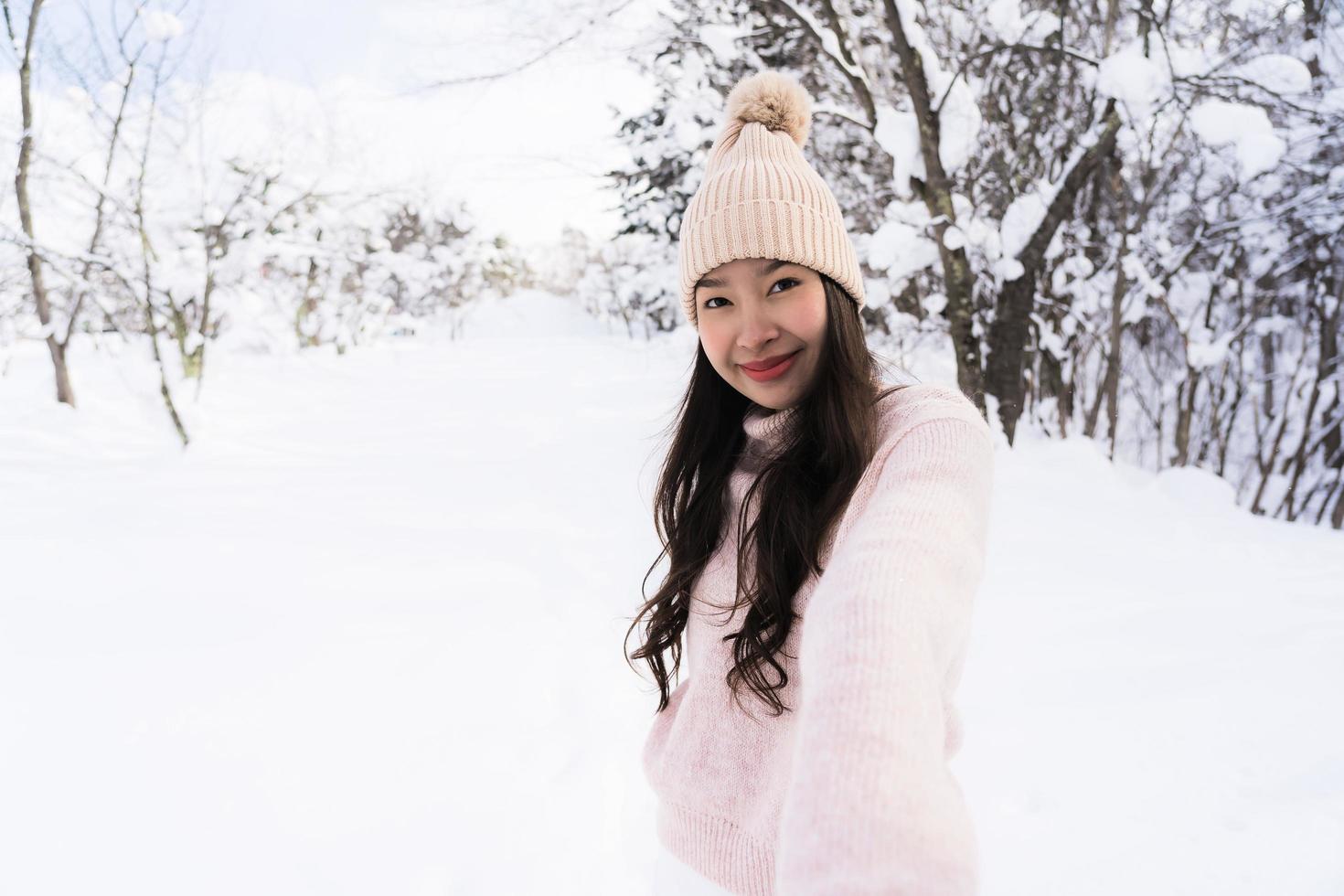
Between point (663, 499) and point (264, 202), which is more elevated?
point (264, 202)

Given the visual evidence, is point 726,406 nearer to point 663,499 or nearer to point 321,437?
point 663,499

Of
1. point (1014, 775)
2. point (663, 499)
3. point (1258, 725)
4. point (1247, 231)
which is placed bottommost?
point (1014, 775)

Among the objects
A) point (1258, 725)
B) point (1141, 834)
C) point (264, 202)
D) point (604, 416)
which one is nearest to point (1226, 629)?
point (1258, 725)

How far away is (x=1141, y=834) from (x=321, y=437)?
8.62 metres

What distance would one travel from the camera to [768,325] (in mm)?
923

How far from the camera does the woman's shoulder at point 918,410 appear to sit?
2.48ft

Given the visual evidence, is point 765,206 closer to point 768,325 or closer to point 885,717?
point 768,325

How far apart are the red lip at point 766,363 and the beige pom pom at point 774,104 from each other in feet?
1.38

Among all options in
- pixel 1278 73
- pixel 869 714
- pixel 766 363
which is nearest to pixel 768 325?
pixel 766 363

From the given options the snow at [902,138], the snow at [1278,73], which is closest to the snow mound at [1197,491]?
the snow at [1278,73]

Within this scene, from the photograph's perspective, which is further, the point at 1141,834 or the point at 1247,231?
the point at 1247,231

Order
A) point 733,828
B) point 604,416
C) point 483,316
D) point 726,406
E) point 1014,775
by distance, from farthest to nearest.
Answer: point 483,316, point 604,416, point 1014,775, point 726,406, point 733,828

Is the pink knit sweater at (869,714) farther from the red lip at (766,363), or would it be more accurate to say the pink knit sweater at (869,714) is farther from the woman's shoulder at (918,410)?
the red lip at (766,363)

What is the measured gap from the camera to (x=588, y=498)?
5.11 metres
